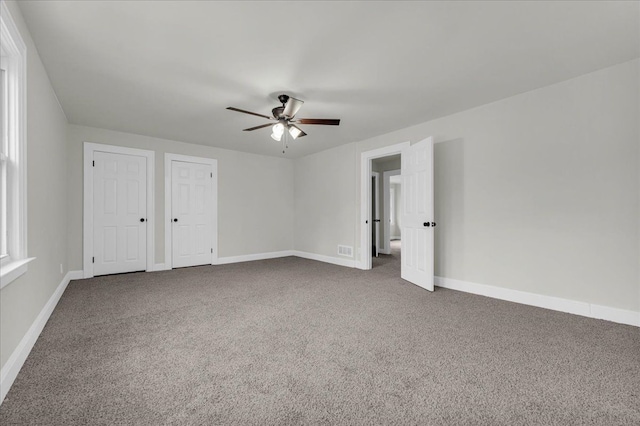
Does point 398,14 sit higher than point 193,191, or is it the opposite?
point 398,14

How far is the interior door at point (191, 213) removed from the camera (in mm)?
5445

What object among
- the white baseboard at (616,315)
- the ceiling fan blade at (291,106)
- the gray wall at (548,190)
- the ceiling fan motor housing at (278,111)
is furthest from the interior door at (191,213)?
the white baseboard at (616,315)

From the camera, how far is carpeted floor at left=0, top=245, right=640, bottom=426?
1.49 meters

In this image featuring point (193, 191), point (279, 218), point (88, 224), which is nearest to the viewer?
point (88, 224)

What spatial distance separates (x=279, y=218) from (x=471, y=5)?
18.2 ft

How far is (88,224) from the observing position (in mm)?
4594

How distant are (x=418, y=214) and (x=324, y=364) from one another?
2774 millimetres

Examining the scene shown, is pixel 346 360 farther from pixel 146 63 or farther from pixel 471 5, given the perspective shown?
pixel 146 63

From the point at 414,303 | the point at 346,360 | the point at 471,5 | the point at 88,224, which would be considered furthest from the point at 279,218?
the point at 471,5

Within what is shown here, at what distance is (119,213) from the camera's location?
487 cm

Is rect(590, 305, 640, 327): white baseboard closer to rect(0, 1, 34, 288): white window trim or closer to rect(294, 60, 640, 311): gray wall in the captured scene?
rect(294, 60, 640, 311): gray wall

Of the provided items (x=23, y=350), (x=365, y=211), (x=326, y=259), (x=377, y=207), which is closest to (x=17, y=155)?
(x=23, y=350)

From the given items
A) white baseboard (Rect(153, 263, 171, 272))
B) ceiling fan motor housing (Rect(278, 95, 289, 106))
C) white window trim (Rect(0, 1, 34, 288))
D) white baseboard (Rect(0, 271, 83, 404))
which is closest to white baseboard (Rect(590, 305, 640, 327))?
ceiling fan motor housing (Rect(278, 95, 289, 106))

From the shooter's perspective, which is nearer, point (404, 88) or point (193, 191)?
point (404, 88)
